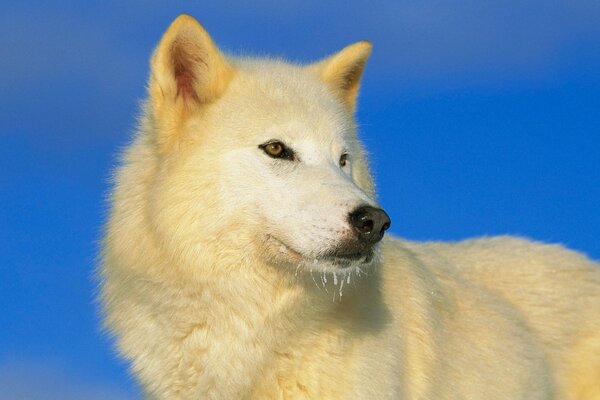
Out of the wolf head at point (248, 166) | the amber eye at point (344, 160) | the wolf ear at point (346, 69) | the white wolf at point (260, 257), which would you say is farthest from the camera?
the wolf ear at point (346, 69)

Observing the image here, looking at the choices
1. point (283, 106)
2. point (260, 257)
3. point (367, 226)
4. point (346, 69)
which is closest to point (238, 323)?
point (260, 257)

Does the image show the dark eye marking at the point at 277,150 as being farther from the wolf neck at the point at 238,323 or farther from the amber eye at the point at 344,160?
the wolf neck at the point at 238,323

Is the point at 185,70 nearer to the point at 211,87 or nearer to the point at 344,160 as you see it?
the point at 211,87

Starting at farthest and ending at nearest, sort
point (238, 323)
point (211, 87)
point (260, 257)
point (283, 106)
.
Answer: point (211, 87)
point (283, 106)
point (238, 323)
point (260, 257)

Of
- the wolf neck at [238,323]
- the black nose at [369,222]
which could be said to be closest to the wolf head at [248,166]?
the black nose at [369,222]

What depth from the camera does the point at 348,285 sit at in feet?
21.8

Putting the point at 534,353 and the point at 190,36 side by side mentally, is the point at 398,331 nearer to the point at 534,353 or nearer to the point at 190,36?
the point at 534,353

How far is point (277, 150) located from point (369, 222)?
0.95 metres

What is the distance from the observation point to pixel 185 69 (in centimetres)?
A: 680

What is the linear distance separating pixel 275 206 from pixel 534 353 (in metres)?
2.93

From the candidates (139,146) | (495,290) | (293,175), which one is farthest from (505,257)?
(139,146)

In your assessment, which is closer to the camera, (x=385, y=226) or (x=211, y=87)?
(x=385, y=226)

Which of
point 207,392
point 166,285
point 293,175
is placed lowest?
point 207,392

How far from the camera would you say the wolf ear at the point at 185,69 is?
6.60 metres
